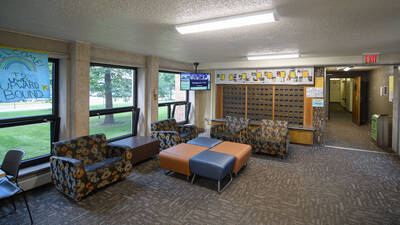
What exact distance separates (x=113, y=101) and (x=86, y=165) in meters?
2.12

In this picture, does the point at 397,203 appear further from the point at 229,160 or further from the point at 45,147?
the point at 45,147

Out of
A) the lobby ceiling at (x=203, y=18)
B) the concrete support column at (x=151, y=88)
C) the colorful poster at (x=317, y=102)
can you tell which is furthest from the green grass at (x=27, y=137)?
the colorful poster at (x=317, y=102)

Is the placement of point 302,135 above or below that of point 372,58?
below

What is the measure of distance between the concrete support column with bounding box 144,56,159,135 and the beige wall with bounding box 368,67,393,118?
7907 millimetres

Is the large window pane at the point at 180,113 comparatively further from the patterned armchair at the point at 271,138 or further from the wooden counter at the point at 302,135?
the wooden counter at the point at 302,135

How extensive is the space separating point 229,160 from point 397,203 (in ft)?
8.36

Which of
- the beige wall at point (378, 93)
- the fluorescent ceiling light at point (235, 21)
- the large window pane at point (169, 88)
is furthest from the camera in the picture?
the beige wall at point (378, 93)

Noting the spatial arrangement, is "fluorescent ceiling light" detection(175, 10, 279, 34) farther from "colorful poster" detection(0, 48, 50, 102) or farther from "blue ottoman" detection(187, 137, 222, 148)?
"colorful poster" detection(0, 48, 50, 102)

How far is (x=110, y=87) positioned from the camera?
18.3 feet

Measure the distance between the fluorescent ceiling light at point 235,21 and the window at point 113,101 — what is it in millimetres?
3035

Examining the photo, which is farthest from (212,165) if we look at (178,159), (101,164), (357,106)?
(357,106)

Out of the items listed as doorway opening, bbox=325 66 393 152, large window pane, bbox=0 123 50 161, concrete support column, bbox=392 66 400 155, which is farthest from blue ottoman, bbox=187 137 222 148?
concrete support column, bbox=392 66 400 155

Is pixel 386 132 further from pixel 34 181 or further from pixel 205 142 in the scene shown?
pixel 34 181

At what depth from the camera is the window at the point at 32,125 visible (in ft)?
12.5
